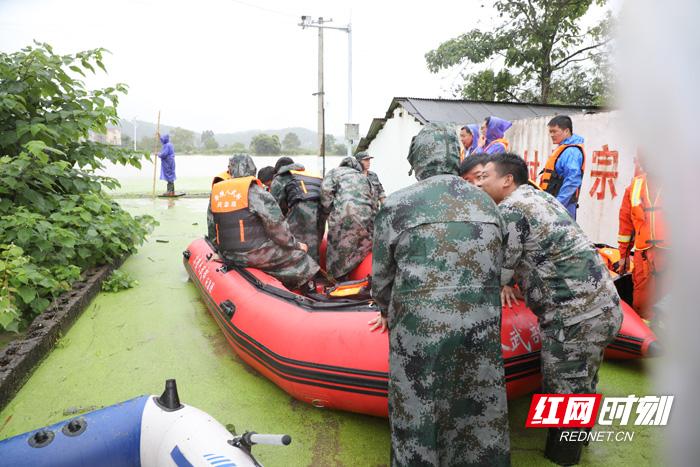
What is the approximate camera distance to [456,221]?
1.71 metres

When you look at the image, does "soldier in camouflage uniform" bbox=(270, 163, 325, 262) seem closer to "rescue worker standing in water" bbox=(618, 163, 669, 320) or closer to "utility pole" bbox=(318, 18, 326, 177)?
"rescue worker standing in water" bbox=(618, 163, 669, 320)

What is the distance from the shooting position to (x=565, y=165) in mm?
3891

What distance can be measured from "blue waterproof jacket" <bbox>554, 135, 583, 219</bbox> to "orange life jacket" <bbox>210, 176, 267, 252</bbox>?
2530 mm

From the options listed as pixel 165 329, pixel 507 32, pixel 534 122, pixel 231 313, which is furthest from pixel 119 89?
pixel 507 32

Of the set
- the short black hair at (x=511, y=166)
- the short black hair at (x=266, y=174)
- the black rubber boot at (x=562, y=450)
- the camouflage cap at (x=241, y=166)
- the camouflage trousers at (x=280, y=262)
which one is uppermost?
the short black hair at (x=511, y=166)

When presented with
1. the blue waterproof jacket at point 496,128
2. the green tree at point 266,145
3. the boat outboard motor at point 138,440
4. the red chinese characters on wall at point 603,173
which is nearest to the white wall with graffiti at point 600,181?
the red chinese characters on wall at point 603,173

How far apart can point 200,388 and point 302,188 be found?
7.44 feet

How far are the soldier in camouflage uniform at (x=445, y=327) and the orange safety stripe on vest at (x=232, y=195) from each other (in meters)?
2.00

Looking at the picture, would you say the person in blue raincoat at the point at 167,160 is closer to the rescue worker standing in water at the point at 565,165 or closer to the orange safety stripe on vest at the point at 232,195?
the orange safety stripe on vest at the point at 232,195

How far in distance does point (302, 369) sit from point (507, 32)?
1201 cm

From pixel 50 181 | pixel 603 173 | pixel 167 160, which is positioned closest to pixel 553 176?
pixel 603 173

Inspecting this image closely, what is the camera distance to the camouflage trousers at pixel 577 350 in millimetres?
2049

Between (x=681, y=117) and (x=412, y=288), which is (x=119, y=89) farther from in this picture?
(x=681, y=117)

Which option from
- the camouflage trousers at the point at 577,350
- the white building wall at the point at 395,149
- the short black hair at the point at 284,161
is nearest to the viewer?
the camouflage trousers at the point at 577,350
